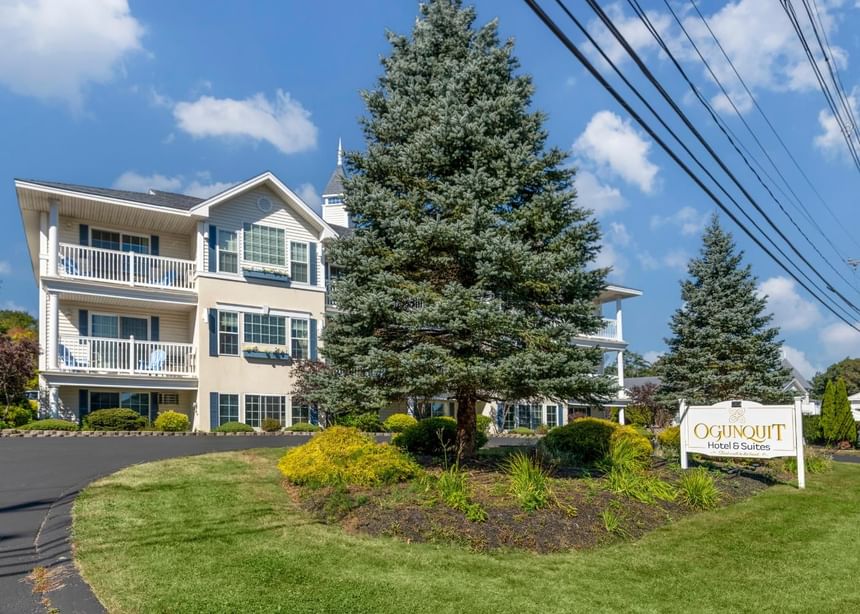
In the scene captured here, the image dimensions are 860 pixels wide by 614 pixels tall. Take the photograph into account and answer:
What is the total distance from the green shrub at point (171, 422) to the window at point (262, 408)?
89.0 inches

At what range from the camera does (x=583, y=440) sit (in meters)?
14.4

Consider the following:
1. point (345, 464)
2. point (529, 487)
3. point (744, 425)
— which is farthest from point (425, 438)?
point (744, 425)

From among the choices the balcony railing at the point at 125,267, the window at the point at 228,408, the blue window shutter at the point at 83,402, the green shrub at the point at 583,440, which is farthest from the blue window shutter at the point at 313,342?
the green shrub at the point at 583,440

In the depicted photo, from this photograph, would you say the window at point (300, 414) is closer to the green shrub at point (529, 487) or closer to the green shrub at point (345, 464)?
the green shrub at point (345, 464)

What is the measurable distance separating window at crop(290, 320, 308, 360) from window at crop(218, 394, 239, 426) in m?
2.50

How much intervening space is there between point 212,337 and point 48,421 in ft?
18.0

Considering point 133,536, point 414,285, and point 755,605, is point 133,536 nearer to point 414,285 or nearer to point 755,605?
point 414,285

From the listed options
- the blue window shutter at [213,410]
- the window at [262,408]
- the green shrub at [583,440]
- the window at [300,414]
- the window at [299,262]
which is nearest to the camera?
the green shrub at [583,440]

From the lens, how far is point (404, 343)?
11.7m

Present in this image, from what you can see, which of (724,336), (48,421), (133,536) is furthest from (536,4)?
(724,336)

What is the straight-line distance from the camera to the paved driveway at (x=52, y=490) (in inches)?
238

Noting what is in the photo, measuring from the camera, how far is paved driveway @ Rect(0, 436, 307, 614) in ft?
19.8

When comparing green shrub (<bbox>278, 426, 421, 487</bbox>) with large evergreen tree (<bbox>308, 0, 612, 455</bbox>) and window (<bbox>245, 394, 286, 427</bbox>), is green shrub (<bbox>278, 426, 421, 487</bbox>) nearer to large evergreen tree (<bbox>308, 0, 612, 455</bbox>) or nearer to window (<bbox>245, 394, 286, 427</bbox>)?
large evergreen tree (<bbox>308, 0, 612, 455</bbox>)

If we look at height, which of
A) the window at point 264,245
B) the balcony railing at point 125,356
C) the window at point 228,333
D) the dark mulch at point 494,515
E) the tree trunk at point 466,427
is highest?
the window at point 264,245
